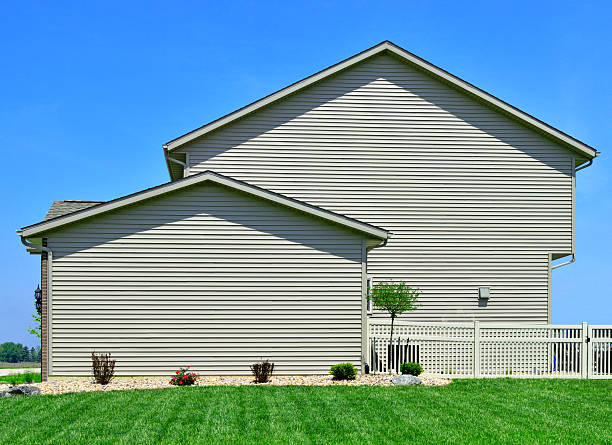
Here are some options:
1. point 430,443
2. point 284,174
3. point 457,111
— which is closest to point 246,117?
point 284,174

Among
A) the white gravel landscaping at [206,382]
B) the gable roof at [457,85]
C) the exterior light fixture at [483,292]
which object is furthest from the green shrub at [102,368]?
the exterior light fixture at [483,292]

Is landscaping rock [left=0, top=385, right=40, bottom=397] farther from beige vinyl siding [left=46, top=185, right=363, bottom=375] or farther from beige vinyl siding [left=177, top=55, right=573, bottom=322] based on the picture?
beige vinyl siding [left=177, top=55, right=573, bottom=322]

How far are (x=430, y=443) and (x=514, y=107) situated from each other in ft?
52.1

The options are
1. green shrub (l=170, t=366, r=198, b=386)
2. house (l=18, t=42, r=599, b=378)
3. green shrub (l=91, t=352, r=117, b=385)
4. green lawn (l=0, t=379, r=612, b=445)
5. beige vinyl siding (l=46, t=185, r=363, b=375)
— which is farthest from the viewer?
house (l=18, t=42, r=599, b=378)

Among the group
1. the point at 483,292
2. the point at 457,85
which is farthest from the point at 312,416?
the point at 457,85

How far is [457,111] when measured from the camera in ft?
81.0

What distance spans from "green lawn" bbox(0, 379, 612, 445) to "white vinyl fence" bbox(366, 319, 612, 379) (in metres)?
2.71

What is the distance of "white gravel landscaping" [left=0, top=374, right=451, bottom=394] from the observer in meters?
17.3

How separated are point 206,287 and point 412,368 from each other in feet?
19.0

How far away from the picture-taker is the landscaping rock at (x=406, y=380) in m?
17.6

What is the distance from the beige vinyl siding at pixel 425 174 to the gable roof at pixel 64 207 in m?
4.09

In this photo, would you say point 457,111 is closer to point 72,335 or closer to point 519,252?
point 519,252

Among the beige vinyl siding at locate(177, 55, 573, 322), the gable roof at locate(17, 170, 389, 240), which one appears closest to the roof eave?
the beige vinyl siding at locate(177, 55, 573, 322)

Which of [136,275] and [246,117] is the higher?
[246,117]
